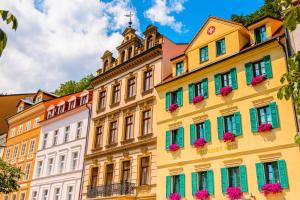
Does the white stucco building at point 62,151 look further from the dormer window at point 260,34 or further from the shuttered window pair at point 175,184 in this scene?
the dormer window at point 260,34

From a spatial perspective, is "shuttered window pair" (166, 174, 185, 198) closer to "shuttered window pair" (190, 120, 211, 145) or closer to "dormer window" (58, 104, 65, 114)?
"shuttered window pair" (190, 120, 211, 145)

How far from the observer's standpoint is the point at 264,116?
18.0m

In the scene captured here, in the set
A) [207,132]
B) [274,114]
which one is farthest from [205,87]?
[274,114]

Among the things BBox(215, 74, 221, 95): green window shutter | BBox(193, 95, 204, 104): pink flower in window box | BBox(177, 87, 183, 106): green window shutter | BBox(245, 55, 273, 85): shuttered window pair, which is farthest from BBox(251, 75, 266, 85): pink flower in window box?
BBox(177, 87, 183, 106): green window shutter

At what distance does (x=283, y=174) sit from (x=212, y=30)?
10929mm

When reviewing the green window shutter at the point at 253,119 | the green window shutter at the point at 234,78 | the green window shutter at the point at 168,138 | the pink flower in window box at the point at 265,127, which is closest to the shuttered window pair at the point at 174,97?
the green window shutter at the point at 168,138

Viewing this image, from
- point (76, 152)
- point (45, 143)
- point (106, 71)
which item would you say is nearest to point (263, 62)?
point (106, 71)

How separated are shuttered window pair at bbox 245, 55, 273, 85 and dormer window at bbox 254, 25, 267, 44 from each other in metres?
1.69

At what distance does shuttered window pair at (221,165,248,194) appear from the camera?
1734 centimetres

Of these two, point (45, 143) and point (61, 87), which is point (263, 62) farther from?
point (61, 87)

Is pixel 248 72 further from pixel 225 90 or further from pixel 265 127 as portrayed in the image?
pixel 265 127

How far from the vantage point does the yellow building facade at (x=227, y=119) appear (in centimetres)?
1689

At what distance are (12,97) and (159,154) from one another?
3901 cm

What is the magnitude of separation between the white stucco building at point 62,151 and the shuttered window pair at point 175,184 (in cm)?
1099
